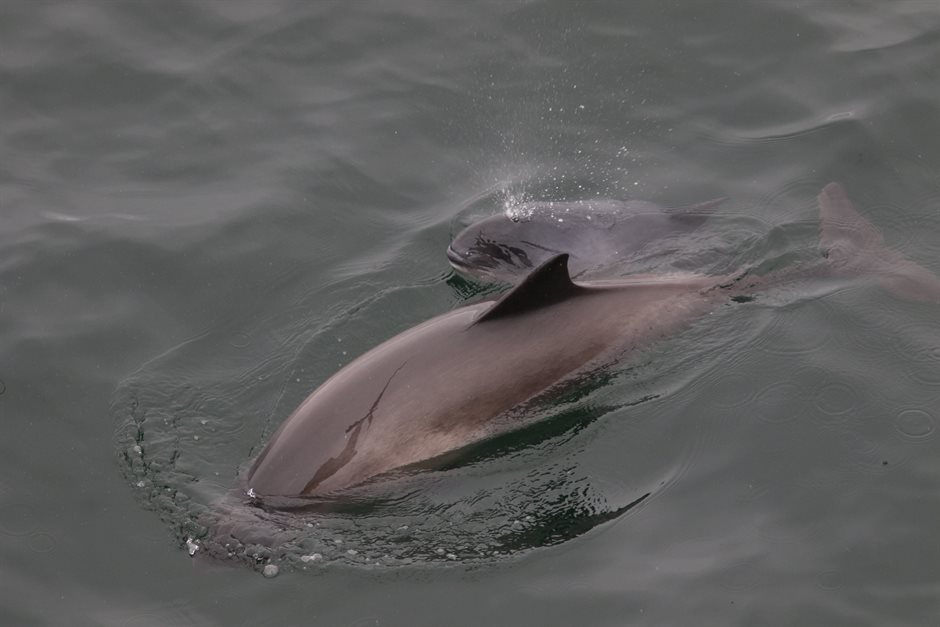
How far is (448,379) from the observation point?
8.30m

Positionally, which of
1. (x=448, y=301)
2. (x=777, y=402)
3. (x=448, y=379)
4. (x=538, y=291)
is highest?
(x=538, y=291)

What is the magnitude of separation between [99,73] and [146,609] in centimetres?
734

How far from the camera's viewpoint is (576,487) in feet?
27.7

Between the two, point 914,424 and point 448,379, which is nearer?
point 448,379

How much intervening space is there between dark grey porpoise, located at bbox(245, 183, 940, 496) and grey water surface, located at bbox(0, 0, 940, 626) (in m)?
0.30

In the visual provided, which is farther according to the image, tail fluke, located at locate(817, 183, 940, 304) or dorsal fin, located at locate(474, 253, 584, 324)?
tail fluke, located at locate(817, 183, 940, 304)

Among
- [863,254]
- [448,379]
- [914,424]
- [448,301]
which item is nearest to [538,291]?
[448,379]

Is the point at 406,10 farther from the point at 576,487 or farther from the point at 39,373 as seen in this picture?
the point at 576,487

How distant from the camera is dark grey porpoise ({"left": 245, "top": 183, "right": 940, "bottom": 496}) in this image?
26.5ft

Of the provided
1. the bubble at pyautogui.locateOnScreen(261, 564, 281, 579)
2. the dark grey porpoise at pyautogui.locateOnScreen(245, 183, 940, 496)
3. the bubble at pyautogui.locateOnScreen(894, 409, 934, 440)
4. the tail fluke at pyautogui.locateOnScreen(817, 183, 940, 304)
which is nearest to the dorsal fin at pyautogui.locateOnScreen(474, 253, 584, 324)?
the dark grey porpoise at pyautogui.locateOnScreen(245, 183, 940, 496)

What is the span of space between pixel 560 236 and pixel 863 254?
2.59 meters

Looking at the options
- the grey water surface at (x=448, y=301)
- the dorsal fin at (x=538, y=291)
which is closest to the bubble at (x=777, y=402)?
the grey water surface at (x=448, y=301)

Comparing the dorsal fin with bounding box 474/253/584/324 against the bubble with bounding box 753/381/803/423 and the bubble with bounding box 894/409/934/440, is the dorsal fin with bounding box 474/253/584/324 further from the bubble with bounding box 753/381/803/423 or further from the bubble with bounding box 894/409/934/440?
the bubble with bounding box 894/409/934/440

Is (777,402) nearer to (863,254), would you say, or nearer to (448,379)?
(863,254)
